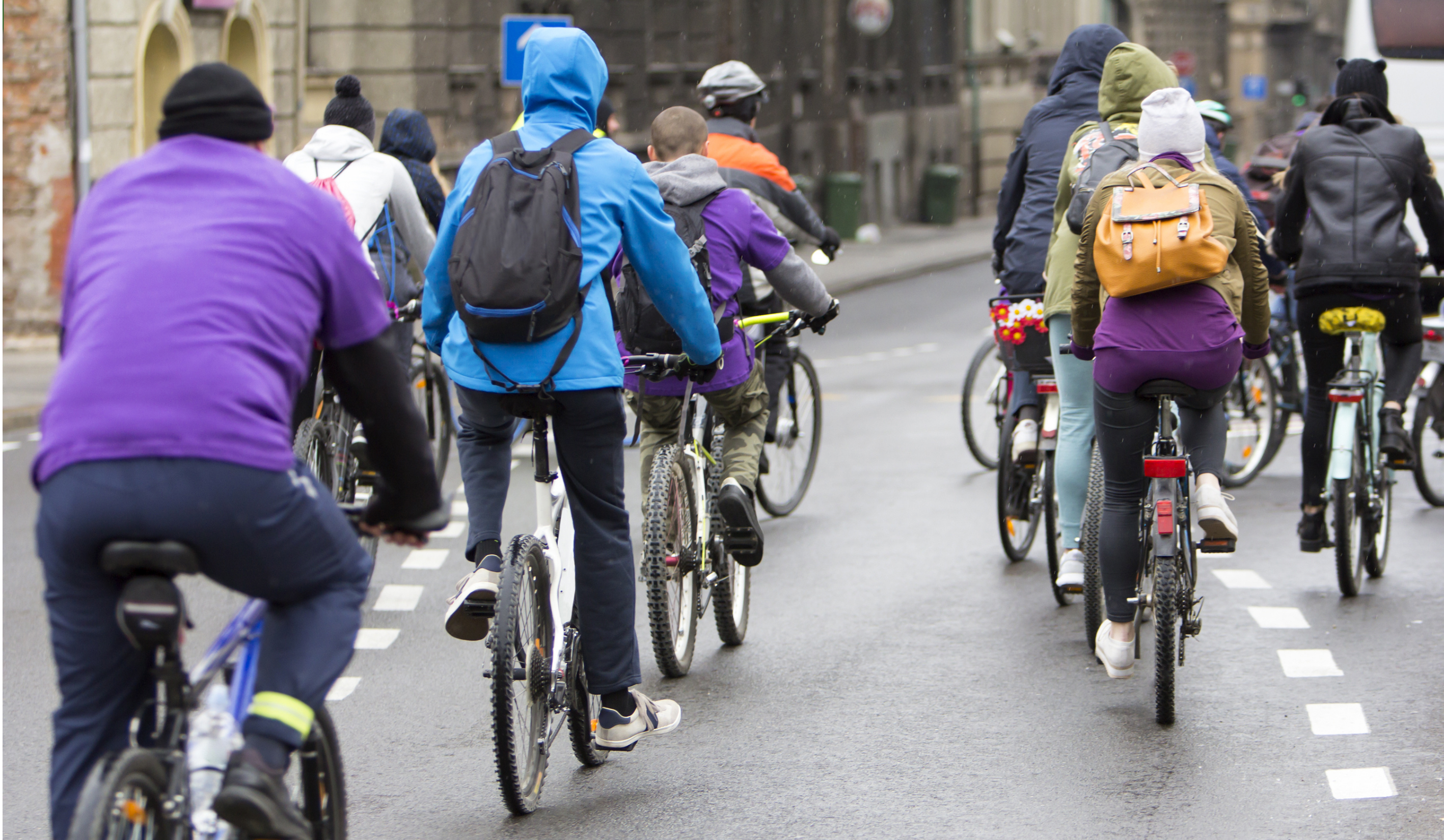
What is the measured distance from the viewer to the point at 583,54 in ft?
15.6

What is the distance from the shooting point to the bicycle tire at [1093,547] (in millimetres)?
5953

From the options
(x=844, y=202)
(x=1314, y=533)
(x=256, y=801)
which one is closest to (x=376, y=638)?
(x=1314, y=533)

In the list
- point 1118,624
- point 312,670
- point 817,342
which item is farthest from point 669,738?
point 817,342

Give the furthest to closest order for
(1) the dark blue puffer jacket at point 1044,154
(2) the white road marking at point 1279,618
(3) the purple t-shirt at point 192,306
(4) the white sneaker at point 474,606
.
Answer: (1) the dark blue puffer jacket at point 1044,154 < (2) the white road marking at point 1279,618 < (4) the white sneaker at point 474,606 < (3) the purple t-shirt at point 192,306

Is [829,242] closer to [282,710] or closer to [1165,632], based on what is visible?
[1165,632]

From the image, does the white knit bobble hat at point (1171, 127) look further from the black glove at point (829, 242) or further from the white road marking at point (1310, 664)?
the black glove at point (829, 242)

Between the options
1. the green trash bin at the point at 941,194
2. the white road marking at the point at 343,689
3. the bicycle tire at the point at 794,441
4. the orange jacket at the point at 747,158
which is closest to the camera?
the white road marking at the point at 343,689

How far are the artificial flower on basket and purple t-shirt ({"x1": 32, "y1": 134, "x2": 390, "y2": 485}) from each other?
177 inches

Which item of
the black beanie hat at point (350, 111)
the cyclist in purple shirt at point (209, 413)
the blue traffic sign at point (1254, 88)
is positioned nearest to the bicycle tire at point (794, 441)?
the black beanie hat at point (350, 111)

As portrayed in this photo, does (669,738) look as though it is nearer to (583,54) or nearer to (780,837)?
(780,837)

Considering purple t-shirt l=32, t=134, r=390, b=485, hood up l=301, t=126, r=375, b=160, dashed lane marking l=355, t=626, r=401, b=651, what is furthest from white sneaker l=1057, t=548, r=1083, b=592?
purple t-shirt l=32, t=134, r=390, b=485

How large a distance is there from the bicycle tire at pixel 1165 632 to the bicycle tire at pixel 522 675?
5.61 feet

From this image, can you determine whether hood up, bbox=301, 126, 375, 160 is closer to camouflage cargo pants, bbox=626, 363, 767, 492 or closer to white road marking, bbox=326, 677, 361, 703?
camouflage cargo pants, bbox=626, 363, 767, 492

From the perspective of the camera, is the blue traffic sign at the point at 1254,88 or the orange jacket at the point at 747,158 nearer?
the orange jacket at the point at 747,158
